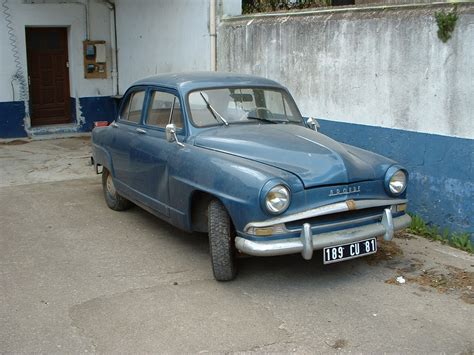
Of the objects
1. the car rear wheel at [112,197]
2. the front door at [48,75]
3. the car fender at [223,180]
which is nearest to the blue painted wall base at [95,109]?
the front door at [48,75]

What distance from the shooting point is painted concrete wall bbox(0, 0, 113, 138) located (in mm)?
12297

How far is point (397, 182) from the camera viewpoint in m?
5.04

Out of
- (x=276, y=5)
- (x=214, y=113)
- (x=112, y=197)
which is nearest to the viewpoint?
(x=214, y=113)

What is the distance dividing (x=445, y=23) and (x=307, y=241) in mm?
2760

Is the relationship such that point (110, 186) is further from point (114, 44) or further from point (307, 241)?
point (114, 44)

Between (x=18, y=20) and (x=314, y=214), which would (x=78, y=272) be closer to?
(x=314, y=214)

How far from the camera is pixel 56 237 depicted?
20.4 ft

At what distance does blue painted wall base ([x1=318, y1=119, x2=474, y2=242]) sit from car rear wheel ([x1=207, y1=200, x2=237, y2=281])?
2377mm

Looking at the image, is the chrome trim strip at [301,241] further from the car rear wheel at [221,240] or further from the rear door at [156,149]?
the rear door at [156,149]

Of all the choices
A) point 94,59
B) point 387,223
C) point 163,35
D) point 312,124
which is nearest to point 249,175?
point 387,223

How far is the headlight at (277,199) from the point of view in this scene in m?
4.43

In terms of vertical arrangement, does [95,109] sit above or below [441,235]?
above

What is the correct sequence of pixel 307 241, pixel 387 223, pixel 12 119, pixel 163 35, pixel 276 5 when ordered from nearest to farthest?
1. pixel 307 241
2. pixel 387 223
3. pixel 276 5
4. pixel 163 35
5. pixel 12 119

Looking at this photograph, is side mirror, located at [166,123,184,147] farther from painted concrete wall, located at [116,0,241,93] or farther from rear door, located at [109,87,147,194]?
painted concrete wall, located at [116,0,241,93]
